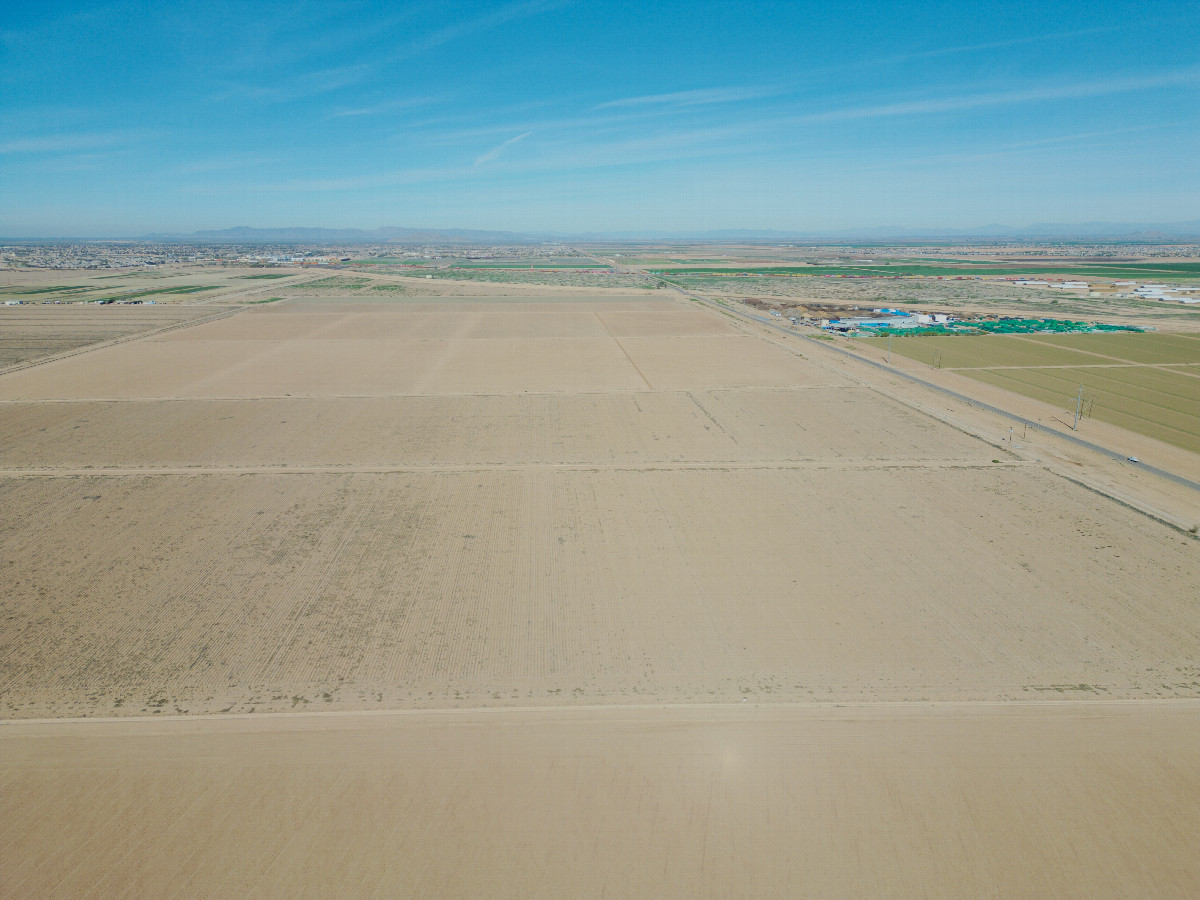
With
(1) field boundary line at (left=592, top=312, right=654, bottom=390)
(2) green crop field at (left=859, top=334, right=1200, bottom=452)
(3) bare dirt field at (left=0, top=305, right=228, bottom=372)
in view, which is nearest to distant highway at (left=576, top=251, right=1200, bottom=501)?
(2) green crop field at (left=859, top=334, right=1200, bottom=452)

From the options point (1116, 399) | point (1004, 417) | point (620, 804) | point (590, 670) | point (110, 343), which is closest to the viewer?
point (620, 804)

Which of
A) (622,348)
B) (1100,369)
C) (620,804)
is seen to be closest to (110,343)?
(622,348)

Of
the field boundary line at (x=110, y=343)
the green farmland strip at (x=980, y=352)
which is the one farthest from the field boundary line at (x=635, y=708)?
the field boundary line at (x=110, y=343)

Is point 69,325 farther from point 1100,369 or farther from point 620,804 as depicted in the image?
point 1100,369

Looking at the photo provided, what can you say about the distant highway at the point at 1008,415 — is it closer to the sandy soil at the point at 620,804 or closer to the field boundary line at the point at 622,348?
the sandy soil at the point at 620,804

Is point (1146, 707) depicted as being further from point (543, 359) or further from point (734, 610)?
point (543, 359)

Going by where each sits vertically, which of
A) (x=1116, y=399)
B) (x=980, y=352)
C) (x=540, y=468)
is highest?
(x=980, y=352)

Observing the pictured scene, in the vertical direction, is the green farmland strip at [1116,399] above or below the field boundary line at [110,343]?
below
